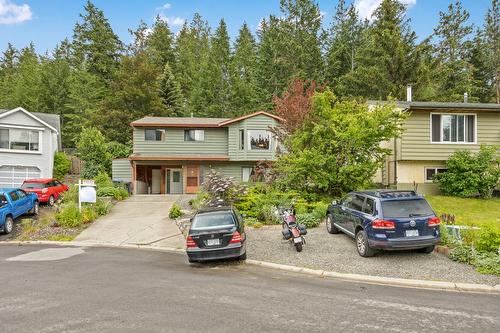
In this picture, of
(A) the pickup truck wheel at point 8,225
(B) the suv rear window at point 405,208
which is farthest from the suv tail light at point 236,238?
(A) the pickup truck wheel at point 8,225

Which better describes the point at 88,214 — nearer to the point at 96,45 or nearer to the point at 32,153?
the point at 32,153

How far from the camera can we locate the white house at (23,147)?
96.4 feet

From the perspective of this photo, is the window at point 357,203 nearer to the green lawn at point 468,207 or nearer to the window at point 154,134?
the green lawn at point 468,207

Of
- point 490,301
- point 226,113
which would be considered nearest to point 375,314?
point 490,301

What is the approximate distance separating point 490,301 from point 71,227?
16.7 meters

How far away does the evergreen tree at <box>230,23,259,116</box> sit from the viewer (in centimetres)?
4712

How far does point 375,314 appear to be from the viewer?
641cm

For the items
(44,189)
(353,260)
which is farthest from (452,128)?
(44,189)

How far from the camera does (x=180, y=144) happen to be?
102ft

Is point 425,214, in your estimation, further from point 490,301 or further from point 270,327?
point 270,327

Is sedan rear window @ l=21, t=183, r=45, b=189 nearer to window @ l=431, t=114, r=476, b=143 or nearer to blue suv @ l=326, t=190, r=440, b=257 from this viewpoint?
blue suv @ l=326, t=190, r=440, b=257

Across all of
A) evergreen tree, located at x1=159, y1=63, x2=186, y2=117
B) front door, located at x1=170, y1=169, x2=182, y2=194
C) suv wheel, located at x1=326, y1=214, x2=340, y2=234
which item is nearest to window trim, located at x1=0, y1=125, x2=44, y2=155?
front door, located at x1=170, y1=169, x2=182, y2=194

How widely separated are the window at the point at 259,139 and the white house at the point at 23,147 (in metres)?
17.0

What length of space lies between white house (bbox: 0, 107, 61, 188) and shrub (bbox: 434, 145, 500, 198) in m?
30.3
